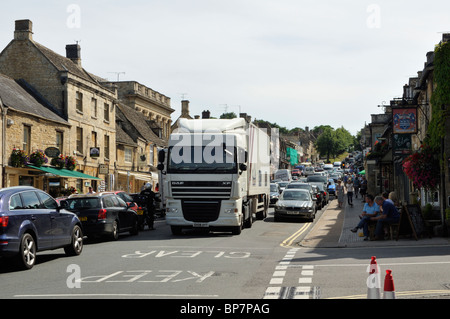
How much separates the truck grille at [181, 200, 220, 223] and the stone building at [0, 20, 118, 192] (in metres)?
18.4

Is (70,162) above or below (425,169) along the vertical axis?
above

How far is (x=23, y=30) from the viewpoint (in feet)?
131

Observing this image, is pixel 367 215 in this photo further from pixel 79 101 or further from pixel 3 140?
pixel 79 101

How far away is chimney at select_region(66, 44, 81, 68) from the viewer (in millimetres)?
46781

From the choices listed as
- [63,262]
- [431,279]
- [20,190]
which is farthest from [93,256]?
[431,279]

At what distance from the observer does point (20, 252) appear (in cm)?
1281

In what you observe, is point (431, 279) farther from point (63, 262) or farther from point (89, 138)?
point (89, 138)

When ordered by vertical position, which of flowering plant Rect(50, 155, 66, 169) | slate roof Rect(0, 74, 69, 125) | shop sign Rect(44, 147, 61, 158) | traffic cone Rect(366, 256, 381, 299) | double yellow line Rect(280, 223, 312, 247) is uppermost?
slate roof Rect(0, 74, 69, 125)

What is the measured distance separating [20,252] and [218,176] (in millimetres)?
9308

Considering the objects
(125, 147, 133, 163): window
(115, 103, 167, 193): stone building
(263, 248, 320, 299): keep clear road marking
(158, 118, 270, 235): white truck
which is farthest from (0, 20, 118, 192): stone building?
(263, 248, 320, 299): keep clear road marking

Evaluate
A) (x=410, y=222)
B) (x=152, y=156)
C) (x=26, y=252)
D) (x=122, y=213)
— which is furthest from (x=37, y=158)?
(x=152, y=156)

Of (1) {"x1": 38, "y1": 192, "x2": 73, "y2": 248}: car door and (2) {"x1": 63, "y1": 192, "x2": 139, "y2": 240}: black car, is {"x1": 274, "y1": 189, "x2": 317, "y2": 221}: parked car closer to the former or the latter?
(2) {"x1": 63, "y1": 192, "x2": 139, "y2": 240}: black car

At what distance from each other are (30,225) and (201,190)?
8.61 meters
